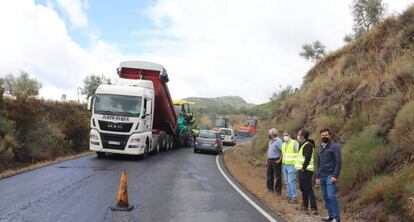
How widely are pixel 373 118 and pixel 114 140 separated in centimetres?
1066

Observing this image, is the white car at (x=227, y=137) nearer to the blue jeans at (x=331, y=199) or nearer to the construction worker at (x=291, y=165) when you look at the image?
the construction worker at (x=291, y=165)

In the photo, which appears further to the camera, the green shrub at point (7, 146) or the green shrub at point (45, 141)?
the green shrub at point (45, 141)

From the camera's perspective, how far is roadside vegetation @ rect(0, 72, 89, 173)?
19984 mm

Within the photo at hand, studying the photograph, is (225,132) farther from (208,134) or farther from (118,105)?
(118,105)

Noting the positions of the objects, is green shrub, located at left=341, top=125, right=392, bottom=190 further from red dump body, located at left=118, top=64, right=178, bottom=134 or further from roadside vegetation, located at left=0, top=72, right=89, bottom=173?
roadside vegetation, located at left=0, top=72, right=89, bottom=173

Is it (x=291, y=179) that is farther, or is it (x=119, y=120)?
(x=119, y=120)

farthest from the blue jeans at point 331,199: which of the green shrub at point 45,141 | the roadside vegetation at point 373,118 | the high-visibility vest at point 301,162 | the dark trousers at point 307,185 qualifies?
the green shrub at point 45,141

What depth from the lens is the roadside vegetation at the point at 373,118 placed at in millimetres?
10141

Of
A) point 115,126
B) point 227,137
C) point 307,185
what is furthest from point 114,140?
point 227,137

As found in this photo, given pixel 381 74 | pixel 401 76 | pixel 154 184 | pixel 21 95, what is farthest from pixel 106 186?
pixel 21 95

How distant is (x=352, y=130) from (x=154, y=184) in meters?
6.41

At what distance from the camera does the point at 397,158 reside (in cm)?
1104

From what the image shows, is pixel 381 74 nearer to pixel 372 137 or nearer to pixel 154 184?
pixel 372 137

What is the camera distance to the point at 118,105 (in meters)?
20.5
